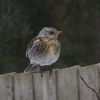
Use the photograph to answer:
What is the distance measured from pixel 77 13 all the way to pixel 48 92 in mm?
3556

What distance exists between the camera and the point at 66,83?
7590mm

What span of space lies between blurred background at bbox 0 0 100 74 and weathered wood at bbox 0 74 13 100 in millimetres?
2347

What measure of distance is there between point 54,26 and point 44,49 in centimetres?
312

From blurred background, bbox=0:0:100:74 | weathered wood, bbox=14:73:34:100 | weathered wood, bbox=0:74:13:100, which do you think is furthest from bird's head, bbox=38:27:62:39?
blurred background, bbox=0:0:100:74

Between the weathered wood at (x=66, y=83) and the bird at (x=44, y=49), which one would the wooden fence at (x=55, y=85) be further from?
the bird at (x=44, y=49)

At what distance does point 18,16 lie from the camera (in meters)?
9.95

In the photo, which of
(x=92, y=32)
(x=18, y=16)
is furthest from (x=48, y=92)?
(x=92, y=32)

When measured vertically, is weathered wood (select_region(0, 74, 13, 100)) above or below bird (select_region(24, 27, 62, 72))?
below

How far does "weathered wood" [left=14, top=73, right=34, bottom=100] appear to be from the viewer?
24.1 feet

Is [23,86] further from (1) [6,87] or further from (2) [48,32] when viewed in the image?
(2) [48,32]

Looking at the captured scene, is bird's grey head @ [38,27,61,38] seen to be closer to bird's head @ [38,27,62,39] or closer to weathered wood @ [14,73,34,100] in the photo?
bird's head @ [38,27,62,39]

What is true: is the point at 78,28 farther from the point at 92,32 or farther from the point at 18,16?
the point at 18,16

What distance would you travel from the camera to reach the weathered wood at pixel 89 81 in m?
7.63

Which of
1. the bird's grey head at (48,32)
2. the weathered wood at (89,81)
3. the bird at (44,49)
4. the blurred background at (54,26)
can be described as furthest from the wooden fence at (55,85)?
the blurred background at (54,26)
